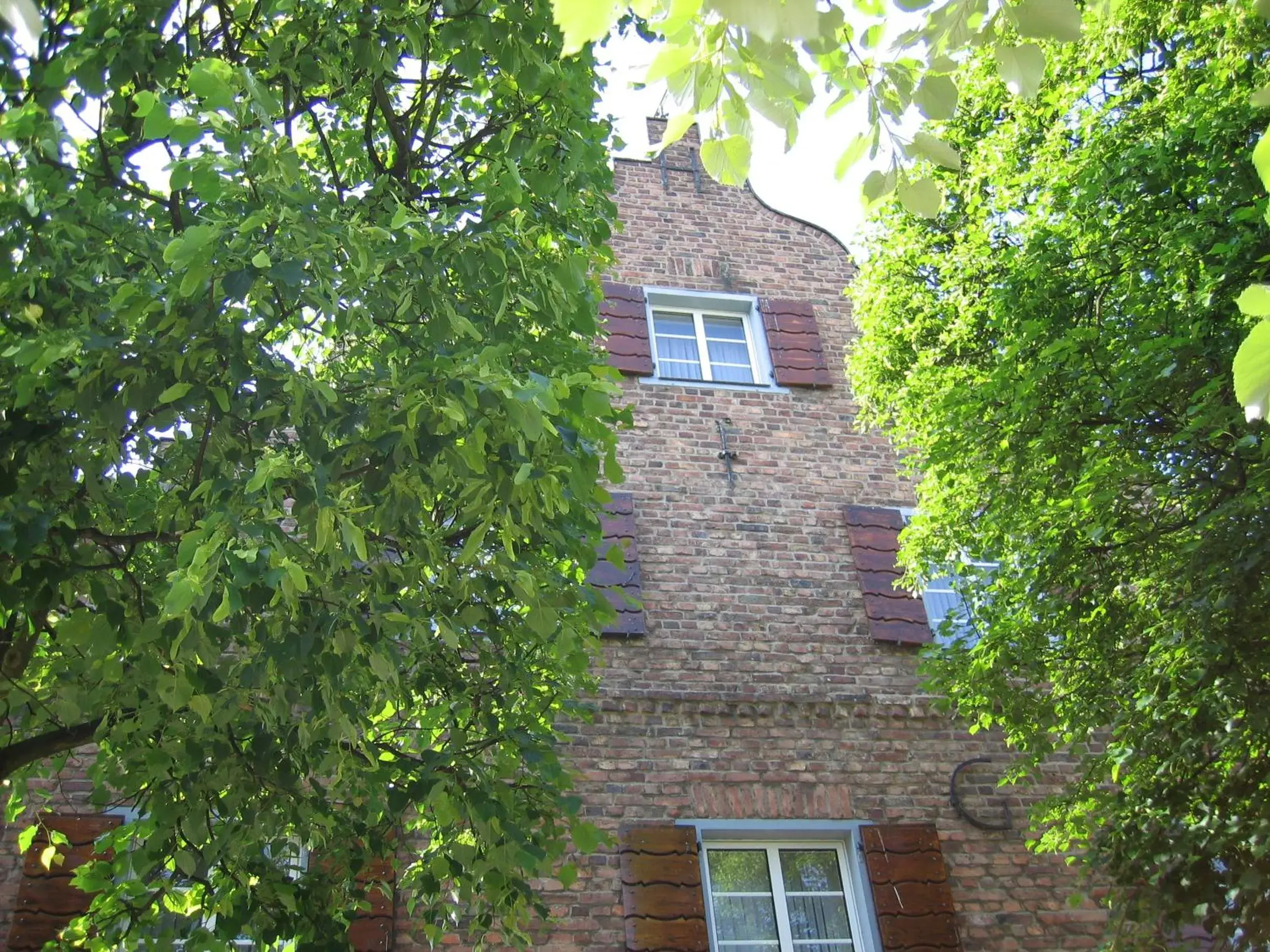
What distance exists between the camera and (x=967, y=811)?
8055 mm

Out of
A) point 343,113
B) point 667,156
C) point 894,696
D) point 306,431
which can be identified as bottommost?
point 306,431

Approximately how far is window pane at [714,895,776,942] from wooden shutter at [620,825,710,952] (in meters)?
0.14

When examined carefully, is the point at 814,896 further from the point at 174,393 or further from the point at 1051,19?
the point at 1051,19

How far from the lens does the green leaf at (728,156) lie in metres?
2.38

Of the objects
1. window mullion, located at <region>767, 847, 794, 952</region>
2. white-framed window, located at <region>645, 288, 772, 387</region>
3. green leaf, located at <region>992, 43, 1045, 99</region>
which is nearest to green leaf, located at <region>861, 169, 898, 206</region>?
green leaf, located at <region>992, 43, 1045, 99</region>

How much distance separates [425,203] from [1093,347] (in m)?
3.76

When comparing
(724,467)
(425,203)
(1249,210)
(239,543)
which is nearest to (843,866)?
(724,467)

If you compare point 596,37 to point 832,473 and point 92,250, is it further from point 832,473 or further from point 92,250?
point 832,473

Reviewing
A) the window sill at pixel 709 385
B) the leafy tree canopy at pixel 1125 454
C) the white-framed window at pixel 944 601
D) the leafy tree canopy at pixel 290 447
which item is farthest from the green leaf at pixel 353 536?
the window sill at pixel 709 385

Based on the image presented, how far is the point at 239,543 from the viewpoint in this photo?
125 inches

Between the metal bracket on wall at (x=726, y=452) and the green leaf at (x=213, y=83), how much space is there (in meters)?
6.41

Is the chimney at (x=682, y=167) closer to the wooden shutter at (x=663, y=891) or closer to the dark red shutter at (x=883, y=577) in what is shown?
the dark red shutter at (x=883, y=577)

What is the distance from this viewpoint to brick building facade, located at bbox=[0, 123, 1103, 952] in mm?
7375

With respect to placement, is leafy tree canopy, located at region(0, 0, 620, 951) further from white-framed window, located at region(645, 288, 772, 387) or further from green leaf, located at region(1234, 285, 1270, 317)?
white-framed window, located at region(645, 288, 772, 387)
